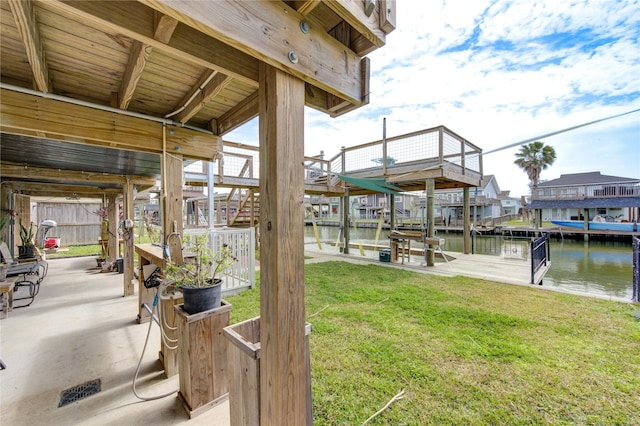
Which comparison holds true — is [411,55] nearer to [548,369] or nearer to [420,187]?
[420,187]

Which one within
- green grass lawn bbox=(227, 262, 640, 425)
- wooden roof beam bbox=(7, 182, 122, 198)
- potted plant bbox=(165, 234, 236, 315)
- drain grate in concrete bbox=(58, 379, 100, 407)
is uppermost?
wooden roof beam bbox=(7, 182, 122, 198)

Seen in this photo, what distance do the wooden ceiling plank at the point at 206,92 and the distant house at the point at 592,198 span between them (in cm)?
2382

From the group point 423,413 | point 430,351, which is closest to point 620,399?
point 430,351

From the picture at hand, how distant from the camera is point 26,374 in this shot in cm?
232

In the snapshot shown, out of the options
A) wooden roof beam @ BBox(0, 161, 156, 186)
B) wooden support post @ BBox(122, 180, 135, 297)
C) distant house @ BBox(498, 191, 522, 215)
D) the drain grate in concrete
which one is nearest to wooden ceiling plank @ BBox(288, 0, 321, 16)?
the drain grate in concrete

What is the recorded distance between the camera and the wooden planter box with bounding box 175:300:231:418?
6.12 ft

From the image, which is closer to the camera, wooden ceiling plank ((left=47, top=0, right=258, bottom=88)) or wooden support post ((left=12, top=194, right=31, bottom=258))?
wooden ceiling plank ((left=47, top=0, right=258, bottom=88))

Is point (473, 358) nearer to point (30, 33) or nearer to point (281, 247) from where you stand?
point (281, 247)

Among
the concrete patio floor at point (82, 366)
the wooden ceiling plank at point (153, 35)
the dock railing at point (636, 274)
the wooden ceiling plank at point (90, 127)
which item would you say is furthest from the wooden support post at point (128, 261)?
the dock railing at point (636, 274)

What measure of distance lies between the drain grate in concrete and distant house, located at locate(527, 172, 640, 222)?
24575 mm

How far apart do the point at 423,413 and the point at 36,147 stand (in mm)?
5076

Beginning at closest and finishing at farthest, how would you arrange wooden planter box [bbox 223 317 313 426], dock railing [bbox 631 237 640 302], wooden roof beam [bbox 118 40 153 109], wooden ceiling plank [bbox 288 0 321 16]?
wooden ceiling plank [bbox 288 0 321 16] → wooden planter box [bbox 223 317 313 426] → wooden roof beam [bbox 118 40 153 109] → dock railing [bbox 631 237 640 302]

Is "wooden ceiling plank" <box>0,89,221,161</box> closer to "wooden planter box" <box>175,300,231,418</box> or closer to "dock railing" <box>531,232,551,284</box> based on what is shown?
"wooden planter box" <box>175,300,231,418</box>

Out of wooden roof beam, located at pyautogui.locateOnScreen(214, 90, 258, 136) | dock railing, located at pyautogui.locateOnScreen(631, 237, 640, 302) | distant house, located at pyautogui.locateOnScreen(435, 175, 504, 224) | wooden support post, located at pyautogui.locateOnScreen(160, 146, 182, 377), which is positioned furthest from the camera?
distant house, located at pyautogui.locateOnScreen(435, 175, 504, 224)
